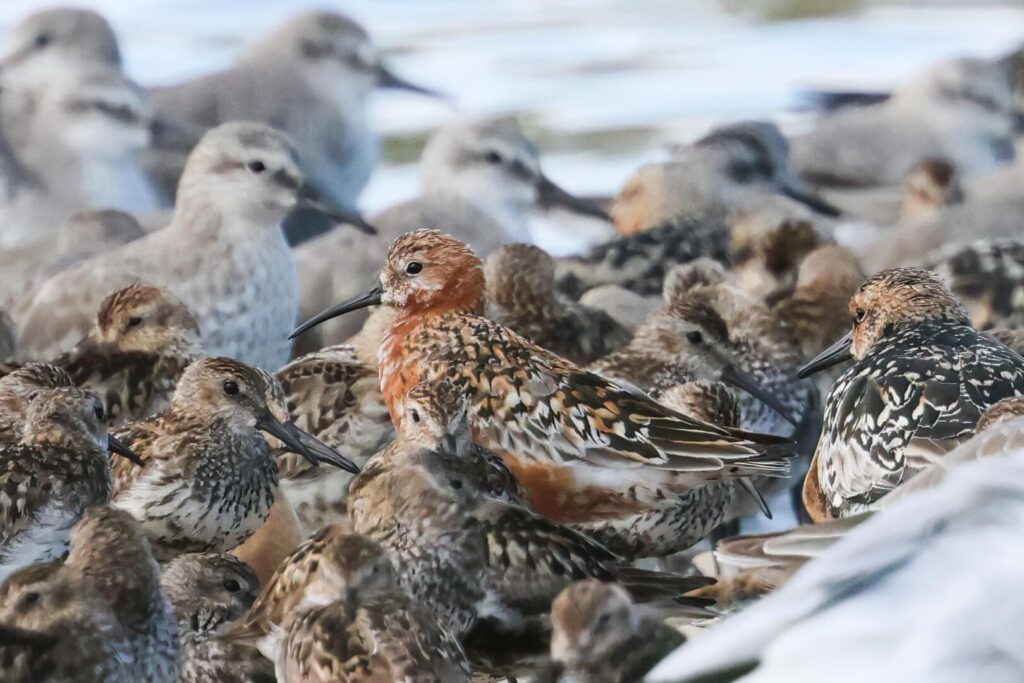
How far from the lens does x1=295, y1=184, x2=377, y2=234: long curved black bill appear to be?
7.18 metres

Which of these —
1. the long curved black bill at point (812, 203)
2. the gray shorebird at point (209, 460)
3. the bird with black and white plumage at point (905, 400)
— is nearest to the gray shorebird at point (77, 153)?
the long curved black bill at point (812, 203)

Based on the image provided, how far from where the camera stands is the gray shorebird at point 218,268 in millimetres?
6664

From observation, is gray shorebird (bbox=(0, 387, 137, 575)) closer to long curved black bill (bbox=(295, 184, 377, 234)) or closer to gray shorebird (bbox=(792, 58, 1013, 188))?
long curved black bill (bbox=(295, 184, 377, 234))

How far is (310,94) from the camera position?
10.6 meters

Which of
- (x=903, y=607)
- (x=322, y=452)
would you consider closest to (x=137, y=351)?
(x=322, y=452)

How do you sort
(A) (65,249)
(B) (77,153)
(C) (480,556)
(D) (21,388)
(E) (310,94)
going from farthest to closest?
1. (E) (310,94)
2. (B) (77,153)
3. (A) (65,249)
4. (D) (21,388)
5. (C) (480,556)

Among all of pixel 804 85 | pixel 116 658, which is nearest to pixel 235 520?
pixel 116 658

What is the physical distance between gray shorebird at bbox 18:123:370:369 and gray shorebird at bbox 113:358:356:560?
1582mm

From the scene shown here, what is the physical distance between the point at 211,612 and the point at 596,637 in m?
0.93

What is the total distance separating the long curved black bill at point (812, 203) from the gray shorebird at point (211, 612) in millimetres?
5934

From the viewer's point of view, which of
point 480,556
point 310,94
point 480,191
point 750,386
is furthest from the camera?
point 310,94

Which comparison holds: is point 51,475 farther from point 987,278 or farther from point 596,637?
point 987,278

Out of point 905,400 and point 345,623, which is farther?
point 905,400

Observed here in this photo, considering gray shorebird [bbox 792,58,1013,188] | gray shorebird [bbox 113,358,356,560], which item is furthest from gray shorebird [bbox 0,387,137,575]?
gray shorebird [bbox 792,58,1013,188]
